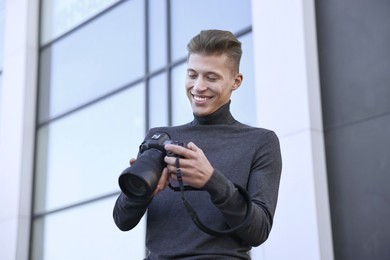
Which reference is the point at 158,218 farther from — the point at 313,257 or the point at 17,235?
the point at 17,235

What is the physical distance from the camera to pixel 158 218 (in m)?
2.04

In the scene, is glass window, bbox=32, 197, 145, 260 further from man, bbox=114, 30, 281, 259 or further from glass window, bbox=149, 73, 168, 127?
man, bbox=114, 30, 281, 259

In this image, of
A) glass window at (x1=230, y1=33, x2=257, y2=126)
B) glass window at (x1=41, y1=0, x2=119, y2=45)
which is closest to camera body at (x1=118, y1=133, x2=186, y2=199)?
glass window at (x1=230, y1=33, x2=257, y2=126)

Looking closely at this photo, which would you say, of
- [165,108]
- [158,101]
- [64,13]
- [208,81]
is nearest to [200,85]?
[208,81]

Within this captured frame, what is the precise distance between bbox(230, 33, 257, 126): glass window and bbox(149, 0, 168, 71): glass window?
4.30ft

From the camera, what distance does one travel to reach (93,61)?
8.53 meters

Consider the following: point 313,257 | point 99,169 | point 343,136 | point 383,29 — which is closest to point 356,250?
point 313,257

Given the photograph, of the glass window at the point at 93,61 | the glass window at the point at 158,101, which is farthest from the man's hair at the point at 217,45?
the glass window at the point at 93,61

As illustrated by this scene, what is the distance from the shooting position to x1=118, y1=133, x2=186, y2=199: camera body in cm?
177

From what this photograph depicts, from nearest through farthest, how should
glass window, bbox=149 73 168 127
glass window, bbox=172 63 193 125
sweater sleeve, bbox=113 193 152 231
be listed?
sweater sleeve, bbox=113 193 152 231, glass window, bbox=172 63 193 125, glass window, bbox=149 73 168 127

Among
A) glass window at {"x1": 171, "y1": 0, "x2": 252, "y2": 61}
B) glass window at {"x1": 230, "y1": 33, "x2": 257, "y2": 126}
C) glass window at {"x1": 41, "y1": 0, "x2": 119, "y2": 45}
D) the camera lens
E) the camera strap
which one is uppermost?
glass window at {"x1": 41, "y1": 0, "x2": 119, "y2": 45}

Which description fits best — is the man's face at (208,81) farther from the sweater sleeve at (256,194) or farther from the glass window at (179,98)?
the glass window at (179,98)

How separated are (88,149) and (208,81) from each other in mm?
6465

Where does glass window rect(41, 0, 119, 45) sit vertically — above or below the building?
above
